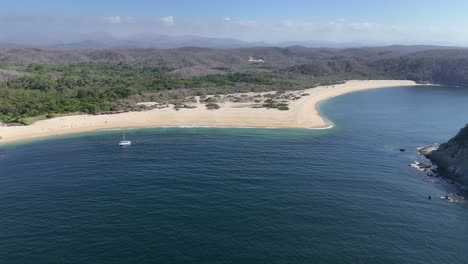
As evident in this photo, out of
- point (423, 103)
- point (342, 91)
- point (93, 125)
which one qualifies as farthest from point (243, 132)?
point (342, 91)

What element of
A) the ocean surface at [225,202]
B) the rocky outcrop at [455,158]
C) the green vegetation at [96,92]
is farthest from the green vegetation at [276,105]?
the rocky outcrop at [455,158]

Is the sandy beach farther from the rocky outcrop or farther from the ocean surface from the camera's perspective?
the rocky outcrop

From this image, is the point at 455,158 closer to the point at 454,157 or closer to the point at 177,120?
the point at 454,157

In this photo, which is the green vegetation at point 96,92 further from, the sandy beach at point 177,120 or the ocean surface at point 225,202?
the ocean surface at point 225,202

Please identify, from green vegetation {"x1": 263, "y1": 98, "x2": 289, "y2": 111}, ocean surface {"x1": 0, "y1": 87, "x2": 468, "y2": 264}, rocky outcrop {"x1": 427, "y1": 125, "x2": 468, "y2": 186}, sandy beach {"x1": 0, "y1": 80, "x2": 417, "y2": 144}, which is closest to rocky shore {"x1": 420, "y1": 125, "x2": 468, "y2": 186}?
rocky outcrop {"x1": 427, "y1": 125, "x2": 468, "y2": 186}

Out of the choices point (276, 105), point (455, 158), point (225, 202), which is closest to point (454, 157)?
point (455, 158)

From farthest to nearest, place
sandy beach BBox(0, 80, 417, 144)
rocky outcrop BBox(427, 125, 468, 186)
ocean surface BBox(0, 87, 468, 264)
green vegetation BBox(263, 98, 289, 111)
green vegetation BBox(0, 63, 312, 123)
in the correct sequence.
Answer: green vegetation BBox(263, 98, 289, 111)
green vegetation BBox(0, 63, 312, 123)
sandy beach BBox(0, 80, 417, 144)
rocky outcrop BBox(427, 125, 468, 186)
ocean surface BBox(0, 87, 468, 264)
